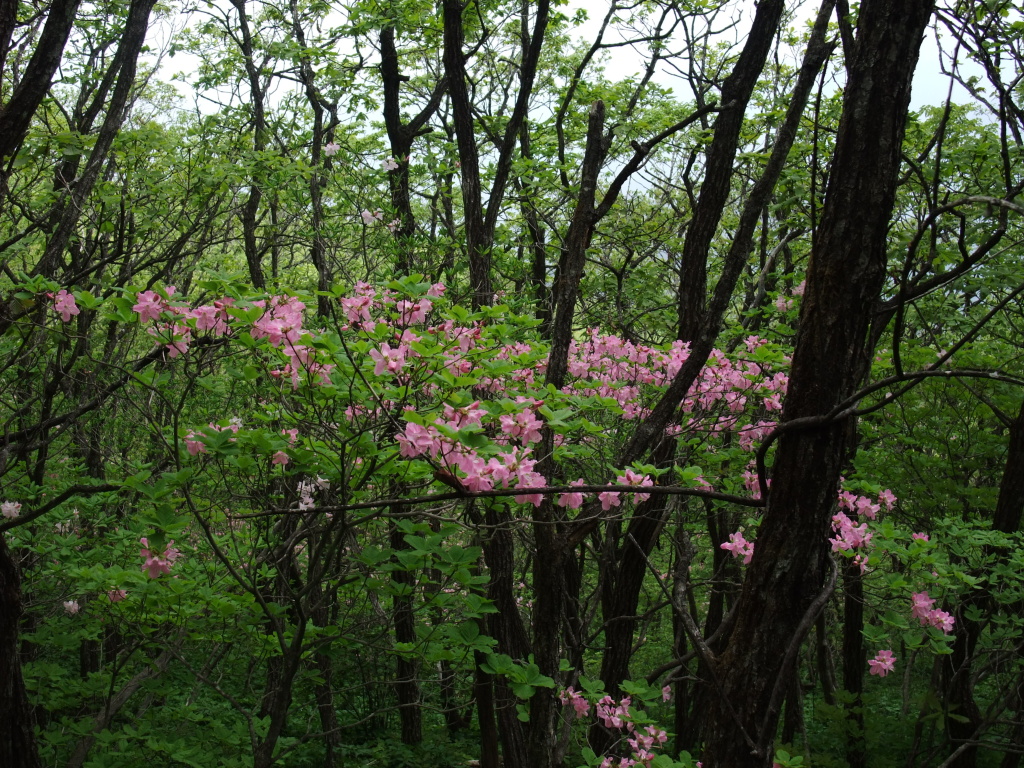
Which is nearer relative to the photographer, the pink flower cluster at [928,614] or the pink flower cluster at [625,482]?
the pink flower cluster at [625,482]

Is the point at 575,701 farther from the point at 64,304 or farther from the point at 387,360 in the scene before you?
the point at 64,304

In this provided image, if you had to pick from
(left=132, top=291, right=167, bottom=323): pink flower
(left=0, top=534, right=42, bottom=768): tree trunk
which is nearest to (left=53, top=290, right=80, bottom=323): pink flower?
(left=132, top=291, right=167, bottom=323): pink flower

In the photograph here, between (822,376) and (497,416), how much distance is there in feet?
2.95

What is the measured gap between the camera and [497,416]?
2.33 metres

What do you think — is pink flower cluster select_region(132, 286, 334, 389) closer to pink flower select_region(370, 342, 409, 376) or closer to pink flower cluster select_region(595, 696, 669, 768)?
pink flower select_region(370, 342, 409, 376)

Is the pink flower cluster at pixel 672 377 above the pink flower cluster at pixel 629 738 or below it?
above

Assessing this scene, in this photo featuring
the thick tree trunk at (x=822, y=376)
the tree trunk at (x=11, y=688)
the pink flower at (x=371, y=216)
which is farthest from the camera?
the pink flower at (x=371, y=216)

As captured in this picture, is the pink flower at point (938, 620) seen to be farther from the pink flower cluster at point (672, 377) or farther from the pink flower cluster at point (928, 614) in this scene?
the pink flower cluster at point (672, 377)

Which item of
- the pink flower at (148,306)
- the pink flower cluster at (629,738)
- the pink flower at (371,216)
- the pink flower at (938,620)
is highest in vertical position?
the pink flower at (371,216)

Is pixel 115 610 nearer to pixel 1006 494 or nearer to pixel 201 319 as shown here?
pixel 201 319

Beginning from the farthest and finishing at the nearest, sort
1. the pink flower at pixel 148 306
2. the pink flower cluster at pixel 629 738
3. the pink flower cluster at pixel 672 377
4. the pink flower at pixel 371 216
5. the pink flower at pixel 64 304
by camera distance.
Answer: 1. the pink flower at pixel 371 216
2. the pink flower cluster at pixel 672 377
3. the pink flower cluster at pixel 629 738
4. the pink flower at pixel 64 304
5. the pink flower at pixel 148 306

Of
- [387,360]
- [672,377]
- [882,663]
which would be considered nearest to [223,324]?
[387,360]

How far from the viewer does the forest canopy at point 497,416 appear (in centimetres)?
201

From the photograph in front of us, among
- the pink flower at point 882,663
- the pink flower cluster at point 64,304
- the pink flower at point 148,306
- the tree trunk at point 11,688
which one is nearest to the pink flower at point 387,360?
the pink flower at point 148,306
